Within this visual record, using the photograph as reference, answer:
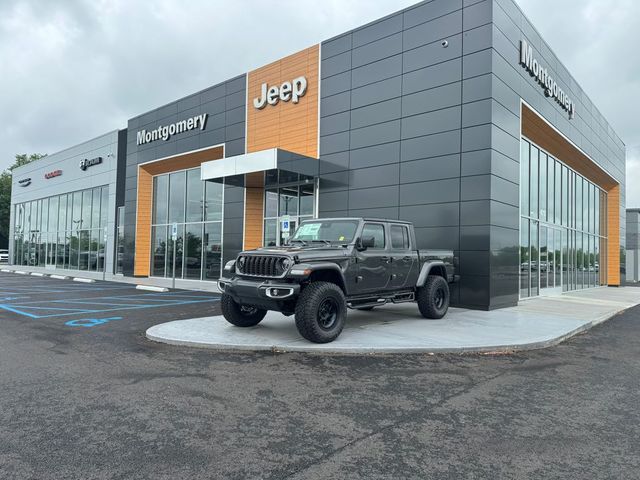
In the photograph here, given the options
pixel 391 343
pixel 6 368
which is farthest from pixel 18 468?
pixel 391 343

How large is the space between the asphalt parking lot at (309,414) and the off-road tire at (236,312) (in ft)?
4.93

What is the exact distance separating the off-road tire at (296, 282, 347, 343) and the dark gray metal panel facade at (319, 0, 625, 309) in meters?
6.12

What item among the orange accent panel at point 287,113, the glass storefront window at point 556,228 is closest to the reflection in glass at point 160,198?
the orange accent panel at point 287,113

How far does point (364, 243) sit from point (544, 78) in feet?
37.4

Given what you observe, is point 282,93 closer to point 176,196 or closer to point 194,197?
point 194,197

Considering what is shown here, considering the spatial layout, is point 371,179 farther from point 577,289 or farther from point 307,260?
point 577,289

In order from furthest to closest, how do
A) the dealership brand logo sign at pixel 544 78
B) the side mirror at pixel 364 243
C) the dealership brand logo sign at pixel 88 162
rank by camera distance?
the dealership brand logo sign at pixel 88 162, the dealership brand logo sign at pixel 544 78, the side mirror at pixel 364 243

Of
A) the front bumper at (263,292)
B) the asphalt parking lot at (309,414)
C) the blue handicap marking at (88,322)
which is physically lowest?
the asphalt parking lot at (309,414)

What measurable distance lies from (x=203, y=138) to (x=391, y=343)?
16123 millimetres

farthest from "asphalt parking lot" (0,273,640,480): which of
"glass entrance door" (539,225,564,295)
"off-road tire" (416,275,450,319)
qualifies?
"glass entrance door" (539,225,564,295)

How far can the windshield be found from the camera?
841 cm

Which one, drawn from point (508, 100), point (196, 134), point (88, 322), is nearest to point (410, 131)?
point (508, 100)

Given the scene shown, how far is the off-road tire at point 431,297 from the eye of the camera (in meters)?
9.84

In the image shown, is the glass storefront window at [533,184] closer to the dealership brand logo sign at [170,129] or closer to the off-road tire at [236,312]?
the off-road tire at [236,312]
